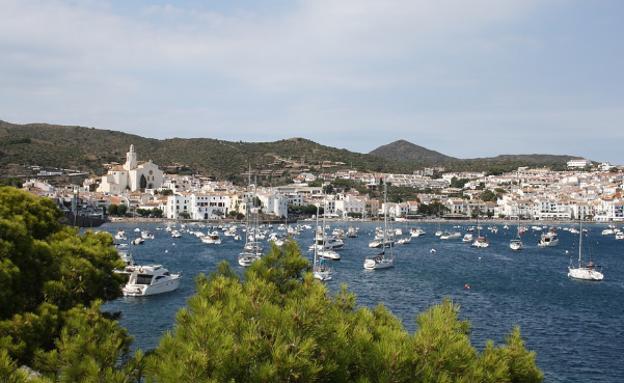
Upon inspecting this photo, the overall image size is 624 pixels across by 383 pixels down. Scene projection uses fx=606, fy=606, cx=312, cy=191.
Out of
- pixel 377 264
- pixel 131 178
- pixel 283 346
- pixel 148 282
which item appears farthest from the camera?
pixel 131 178

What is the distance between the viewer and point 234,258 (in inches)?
1636

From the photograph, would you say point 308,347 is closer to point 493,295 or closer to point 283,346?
point 283,346

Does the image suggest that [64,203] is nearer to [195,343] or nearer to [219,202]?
[219,202]

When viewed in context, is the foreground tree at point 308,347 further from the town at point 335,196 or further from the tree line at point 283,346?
the town at point 335,196

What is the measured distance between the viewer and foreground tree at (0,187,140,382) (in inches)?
191

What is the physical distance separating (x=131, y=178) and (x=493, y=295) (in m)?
85.3

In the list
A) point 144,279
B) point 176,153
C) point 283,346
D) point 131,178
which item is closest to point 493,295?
point 144,279

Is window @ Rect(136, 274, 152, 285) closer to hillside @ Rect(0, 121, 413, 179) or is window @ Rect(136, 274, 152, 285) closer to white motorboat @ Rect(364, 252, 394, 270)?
white motorboat @ Rect(364, 252, 394, 270)

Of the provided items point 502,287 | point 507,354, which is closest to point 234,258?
point 502,287

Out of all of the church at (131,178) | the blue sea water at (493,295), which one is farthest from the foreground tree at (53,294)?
the church at (131,178)

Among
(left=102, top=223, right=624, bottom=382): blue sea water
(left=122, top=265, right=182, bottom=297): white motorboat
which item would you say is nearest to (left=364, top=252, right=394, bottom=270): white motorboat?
(left=102, top=223, right=624, bottom=382): blue sea water

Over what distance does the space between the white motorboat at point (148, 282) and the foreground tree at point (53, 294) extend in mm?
14351

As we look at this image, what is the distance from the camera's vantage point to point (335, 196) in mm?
110500

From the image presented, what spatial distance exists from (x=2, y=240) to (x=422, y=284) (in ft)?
82.6
